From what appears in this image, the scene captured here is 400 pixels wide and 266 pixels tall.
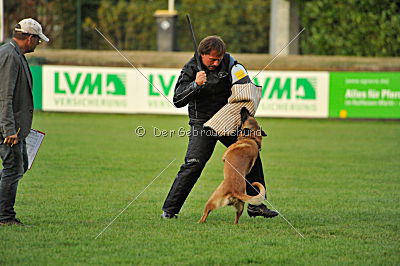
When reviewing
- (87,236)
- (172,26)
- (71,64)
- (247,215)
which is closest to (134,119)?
(71,64)

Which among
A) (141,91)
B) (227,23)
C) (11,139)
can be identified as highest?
(227,23)

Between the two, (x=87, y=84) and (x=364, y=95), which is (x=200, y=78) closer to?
(x=364, y=95)

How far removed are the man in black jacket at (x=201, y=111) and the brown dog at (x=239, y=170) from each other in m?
0.26

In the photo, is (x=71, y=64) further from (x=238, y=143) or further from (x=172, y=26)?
(x=238, y=143)

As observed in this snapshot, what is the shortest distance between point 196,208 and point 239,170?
4.93 ft

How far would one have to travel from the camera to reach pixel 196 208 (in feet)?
28.1

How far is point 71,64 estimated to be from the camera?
20781 mm

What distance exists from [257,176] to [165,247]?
1645 millimetres

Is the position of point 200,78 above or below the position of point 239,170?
above

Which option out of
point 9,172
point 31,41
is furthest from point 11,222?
point 31,41

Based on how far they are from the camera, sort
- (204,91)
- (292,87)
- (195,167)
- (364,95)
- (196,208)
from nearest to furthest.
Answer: (204,91)
(195,167)
(196,208)
(364,95)
(292,87)

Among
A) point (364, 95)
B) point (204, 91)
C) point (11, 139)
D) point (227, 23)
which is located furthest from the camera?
point (227, 23)

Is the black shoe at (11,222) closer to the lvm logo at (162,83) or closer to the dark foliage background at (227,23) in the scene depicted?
the lvm logo at (162,83)

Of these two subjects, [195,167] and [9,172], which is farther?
[195,167]
